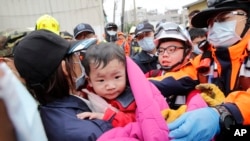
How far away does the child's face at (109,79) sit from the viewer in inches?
58.6

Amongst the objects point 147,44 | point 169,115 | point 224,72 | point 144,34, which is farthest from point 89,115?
point 144,34

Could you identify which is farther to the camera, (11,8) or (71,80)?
(11,8)

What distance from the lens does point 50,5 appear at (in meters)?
11.2

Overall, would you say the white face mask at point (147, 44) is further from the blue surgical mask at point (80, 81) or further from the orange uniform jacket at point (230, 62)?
the blue surgical mask at point (80, 81)

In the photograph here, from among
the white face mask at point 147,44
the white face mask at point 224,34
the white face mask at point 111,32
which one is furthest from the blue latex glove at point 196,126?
the white face mask at point 111,32

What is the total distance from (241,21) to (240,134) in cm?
85

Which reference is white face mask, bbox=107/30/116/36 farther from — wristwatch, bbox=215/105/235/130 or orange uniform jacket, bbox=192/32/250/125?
wristwatch, bbox=215/105/235/130

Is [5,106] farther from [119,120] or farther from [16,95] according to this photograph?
[119,120]

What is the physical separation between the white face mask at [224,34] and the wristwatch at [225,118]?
0.68 metres

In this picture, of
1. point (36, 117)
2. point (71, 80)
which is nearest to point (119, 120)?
point (71, 80)

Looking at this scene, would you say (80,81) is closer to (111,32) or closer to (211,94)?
(211,94)

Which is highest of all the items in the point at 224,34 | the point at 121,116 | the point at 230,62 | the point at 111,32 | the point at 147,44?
the point at 224,34

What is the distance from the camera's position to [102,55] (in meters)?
1.48

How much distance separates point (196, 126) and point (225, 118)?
0.23 metres
